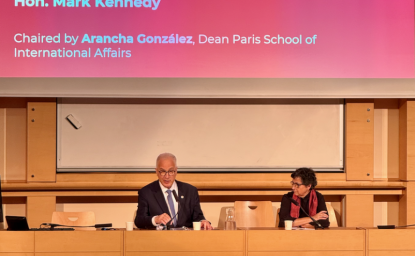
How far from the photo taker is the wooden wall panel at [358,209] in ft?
16.6

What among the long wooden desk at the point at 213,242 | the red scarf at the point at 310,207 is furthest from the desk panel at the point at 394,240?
the red scarf at the point at 310,207

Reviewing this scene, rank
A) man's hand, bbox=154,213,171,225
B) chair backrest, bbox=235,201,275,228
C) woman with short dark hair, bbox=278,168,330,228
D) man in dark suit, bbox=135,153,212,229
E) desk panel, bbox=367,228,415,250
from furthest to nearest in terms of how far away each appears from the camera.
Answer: chair backrest, bbox=235,201,275,228 → woman with short dark hair, bbox=278,168,330,228 → man in dark suit, bbox=135,153,212,229 → man's hand, bbox=154,213,171,225 → desk panel, bbox=367,228,415,250

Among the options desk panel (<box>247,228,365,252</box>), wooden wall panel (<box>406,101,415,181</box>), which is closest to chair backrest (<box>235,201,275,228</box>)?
desk panel (<box>247,228,365,252</box>)

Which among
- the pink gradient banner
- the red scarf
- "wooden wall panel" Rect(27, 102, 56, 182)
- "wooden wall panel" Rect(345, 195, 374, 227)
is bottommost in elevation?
"wooden wall panel" Rect(345, 195, 374, 227)

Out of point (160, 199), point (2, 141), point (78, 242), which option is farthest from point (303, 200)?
point (2, 141)

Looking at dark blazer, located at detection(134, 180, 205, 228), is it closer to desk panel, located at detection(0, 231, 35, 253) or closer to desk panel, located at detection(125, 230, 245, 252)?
desk panel, located at detection(125, 230, 245, 252)

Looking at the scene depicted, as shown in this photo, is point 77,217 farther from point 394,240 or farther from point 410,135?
point 410,135

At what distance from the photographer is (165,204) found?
3.82m

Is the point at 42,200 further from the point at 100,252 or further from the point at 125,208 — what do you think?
the point at 100,252

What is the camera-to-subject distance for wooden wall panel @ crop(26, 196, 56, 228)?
4.85 m

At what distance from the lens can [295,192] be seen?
4051 mm

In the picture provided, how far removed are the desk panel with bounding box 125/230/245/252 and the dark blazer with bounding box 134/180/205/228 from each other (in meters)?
0.72

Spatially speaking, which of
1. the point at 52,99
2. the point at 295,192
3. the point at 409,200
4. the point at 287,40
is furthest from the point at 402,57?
the point at 52,99

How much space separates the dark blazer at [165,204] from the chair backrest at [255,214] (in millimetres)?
724
